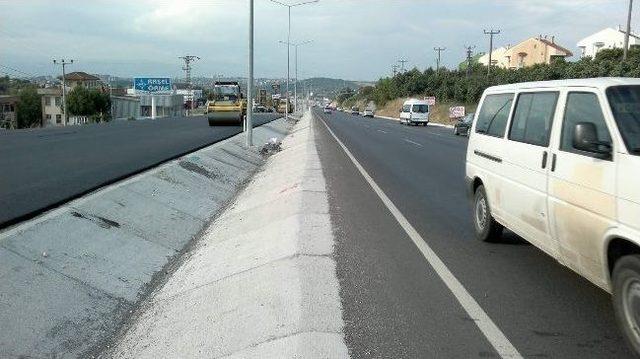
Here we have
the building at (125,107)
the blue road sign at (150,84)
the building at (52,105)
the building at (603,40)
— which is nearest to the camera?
the blue road sign at (150,84)

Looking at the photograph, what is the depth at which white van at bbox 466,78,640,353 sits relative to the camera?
4.58 m

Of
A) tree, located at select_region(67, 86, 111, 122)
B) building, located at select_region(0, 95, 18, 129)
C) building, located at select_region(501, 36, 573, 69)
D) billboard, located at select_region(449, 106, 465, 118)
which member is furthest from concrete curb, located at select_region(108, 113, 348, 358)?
building, located at select_region(501, 36, 573, 69)

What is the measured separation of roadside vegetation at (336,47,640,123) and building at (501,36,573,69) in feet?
76.7

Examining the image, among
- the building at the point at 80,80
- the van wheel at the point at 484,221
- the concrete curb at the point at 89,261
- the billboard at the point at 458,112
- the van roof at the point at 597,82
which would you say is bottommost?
the concrete curb at the point at 89,261

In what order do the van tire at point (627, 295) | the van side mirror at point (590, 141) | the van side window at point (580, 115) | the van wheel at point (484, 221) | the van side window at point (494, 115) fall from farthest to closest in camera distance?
1. the van wheel at point (484, 221)
2. the van side window at point (494, 115)
3. the van side window at point (580, 115)
4. the van side mirror at point (590, 141)
5. the van tire at point (627, 295)

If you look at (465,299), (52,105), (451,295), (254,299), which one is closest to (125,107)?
(52,105)

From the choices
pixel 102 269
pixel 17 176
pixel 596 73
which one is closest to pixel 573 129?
pixel 102 269

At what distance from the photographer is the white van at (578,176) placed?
458cm

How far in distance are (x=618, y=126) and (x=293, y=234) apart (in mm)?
4333

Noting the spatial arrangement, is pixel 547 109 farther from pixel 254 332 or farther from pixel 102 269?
pixel 102 269

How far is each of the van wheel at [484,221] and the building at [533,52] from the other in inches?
4562

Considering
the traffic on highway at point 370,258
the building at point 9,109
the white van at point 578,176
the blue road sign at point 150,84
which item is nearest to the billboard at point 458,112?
the blue road sign at point 150,84

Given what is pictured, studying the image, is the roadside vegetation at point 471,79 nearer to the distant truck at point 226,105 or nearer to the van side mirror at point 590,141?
the distant truck at point 226,105

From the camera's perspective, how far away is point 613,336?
5004 millimetres
